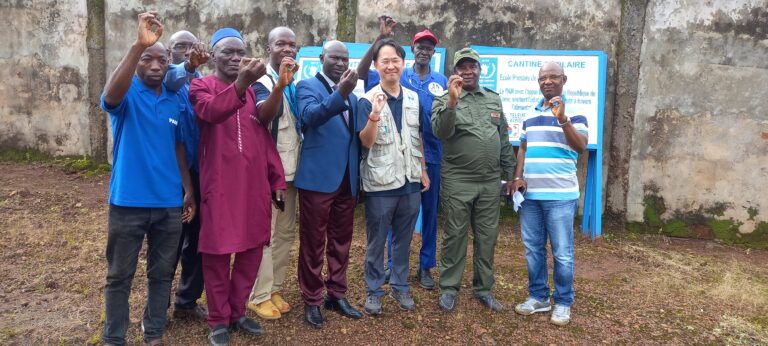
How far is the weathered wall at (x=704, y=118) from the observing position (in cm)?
544

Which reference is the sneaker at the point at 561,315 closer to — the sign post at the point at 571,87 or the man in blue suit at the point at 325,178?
the man in blue suit at the point at 325,178

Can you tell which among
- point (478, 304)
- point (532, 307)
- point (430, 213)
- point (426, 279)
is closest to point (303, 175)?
point (430, 213)

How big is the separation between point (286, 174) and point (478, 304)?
5.72ft

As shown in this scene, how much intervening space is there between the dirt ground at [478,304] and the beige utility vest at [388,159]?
96 cm

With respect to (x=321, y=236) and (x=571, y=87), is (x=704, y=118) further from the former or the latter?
(x=321, y=236)

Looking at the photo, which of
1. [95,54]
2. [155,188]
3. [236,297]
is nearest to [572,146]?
[236,297]

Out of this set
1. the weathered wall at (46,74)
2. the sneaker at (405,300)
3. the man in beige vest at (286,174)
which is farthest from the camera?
the weathered wall at (46,74)

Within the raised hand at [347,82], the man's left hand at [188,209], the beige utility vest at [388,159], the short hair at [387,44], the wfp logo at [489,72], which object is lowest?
the man's left hand at [188,209]

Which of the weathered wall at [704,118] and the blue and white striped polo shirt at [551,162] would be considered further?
the weathered wall at [704,118]

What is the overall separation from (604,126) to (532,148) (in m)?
2.67

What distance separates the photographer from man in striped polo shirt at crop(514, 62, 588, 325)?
3.51m

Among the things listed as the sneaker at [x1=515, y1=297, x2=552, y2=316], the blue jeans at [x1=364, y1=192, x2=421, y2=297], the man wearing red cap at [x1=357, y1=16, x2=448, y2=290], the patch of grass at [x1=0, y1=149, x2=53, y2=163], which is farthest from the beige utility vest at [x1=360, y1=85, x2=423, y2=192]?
the patch of grass at [x1=0, y1=149, x2=53, y2=163]

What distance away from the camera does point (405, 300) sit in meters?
3.73

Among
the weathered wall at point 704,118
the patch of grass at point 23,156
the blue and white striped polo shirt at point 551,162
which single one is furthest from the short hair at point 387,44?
the patch of grass at point 23,156
